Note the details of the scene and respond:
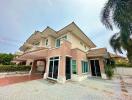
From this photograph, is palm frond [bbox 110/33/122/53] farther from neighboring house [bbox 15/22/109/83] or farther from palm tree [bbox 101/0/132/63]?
palm tree [bbox 101/0/132/63]

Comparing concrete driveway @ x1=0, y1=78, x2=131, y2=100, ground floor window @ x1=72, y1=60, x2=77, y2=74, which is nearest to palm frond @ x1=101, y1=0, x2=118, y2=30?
ground floor window @ x1=72, y1=60, x2=77, y2=74

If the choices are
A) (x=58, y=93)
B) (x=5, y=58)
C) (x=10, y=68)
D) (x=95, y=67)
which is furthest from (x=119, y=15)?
(x=5, y=58)

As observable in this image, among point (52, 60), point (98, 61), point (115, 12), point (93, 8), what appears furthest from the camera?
point (98, 61)

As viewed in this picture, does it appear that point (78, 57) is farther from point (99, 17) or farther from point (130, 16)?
point (130, 16)

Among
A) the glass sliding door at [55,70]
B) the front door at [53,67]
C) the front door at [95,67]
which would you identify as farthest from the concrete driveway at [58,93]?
the front door at [95,67]

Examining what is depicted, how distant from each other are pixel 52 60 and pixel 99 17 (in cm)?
1212

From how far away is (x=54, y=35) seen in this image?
27.1 metres

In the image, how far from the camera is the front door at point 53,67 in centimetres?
2038

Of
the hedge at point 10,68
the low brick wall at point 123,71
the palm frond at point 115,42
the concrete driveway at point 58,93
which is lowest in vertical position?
the concrete driveway at point 58,93

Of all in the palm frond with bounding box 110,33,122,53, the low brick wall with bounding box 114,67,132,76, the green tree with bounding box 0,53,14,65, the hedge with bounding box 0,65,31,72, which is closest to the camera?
the palm frond with bounding box 110,33,122,53

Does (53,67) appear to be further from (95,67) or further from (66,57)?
(95,67)

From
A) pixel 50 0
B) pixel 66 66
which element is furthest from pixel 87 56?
pixel 50 0

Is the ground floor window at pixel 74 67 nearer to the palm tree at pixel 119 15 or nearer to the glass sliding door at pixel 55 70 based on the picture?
the glass sliding door at pixel 55 70

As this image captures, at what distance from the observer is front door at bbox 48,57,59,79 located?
20381 mm
